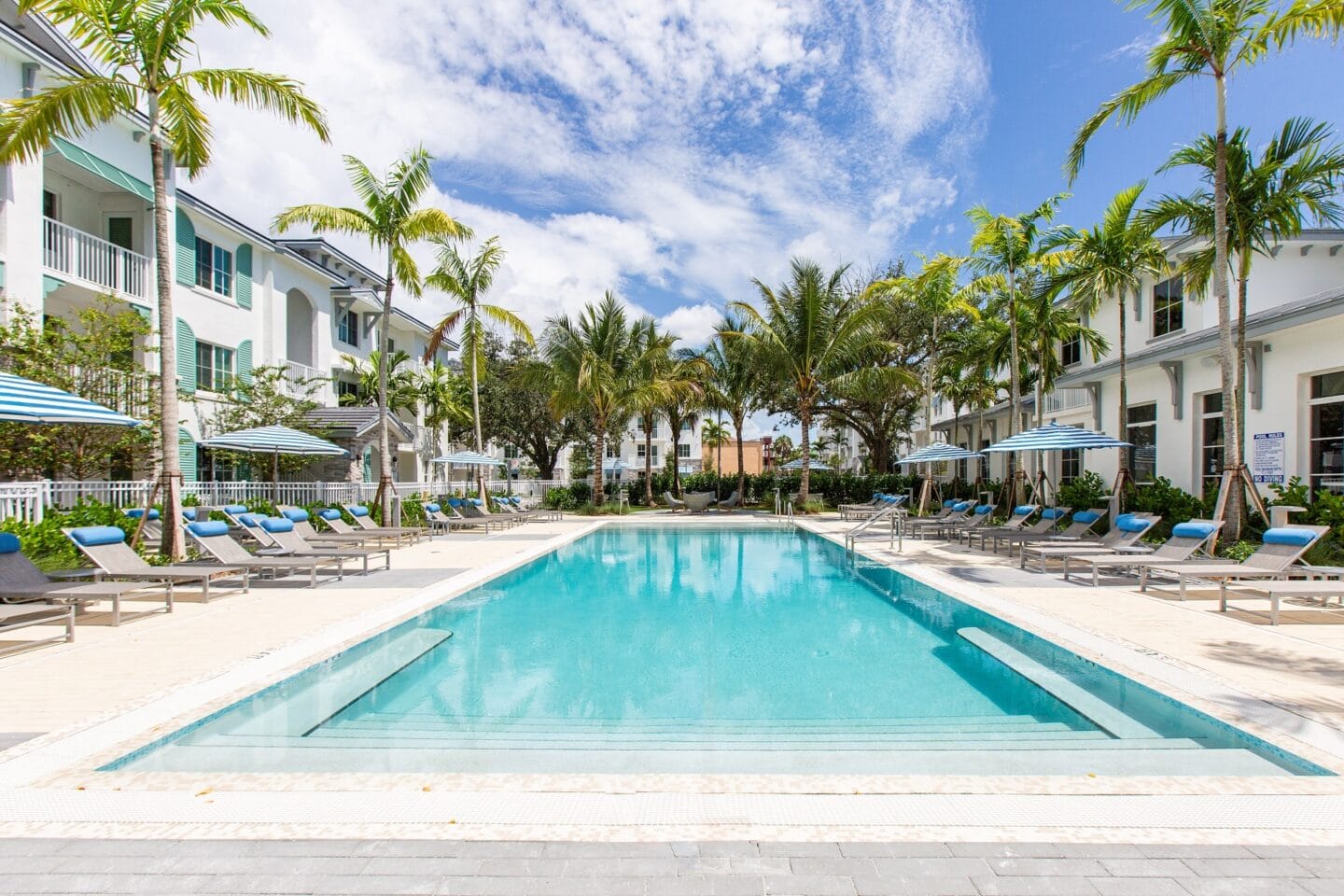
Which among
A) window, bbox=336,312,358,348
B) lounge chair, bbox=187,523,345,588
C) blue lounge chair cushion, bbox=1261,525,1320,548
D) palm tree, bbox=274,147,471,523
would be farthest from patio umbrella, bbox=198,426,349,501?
blue lounge chair cushion, bbox=1261,525,1320,548

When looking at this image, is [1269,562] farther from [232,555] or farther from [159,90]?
[159,90]

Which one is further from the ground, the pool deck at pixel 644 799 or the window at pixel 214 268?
the window at pixel 214 268

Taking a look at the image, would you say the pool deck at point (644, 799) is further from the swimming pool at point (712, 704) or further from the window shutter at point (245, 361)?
the window shutter at point (245, 361)

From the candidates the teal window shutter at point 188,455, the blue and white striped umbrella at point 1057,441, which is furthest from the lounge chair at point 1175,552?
the teal window shutter at point 188,455

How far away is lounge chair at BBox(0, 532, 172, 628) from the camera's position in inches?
270

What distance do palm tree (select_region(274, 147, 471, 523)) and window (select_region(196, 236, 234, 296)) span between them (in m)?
5.11

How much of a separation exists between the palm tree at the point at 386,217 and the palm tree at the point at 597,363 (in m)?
9.39

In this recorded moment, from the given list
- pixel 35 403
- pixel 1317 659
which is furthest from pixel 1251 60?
pixel 35 403

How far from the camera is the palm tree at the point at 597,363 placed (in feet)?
84.8

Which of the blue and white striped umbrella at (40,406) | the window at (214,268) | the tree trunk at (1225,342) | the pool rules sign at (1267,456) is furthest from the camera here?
the window at (214,268)

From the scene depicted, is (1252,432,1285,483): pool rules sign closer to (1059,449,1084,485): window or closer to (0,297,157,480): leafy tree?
(1059,449,1084,485): window

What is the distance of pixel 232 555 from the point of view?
1002 cm

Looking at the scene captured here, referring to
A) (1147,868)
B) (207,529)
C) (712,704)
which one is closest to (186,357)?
(207,529)

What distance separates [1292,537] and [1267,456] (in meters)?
5.70
